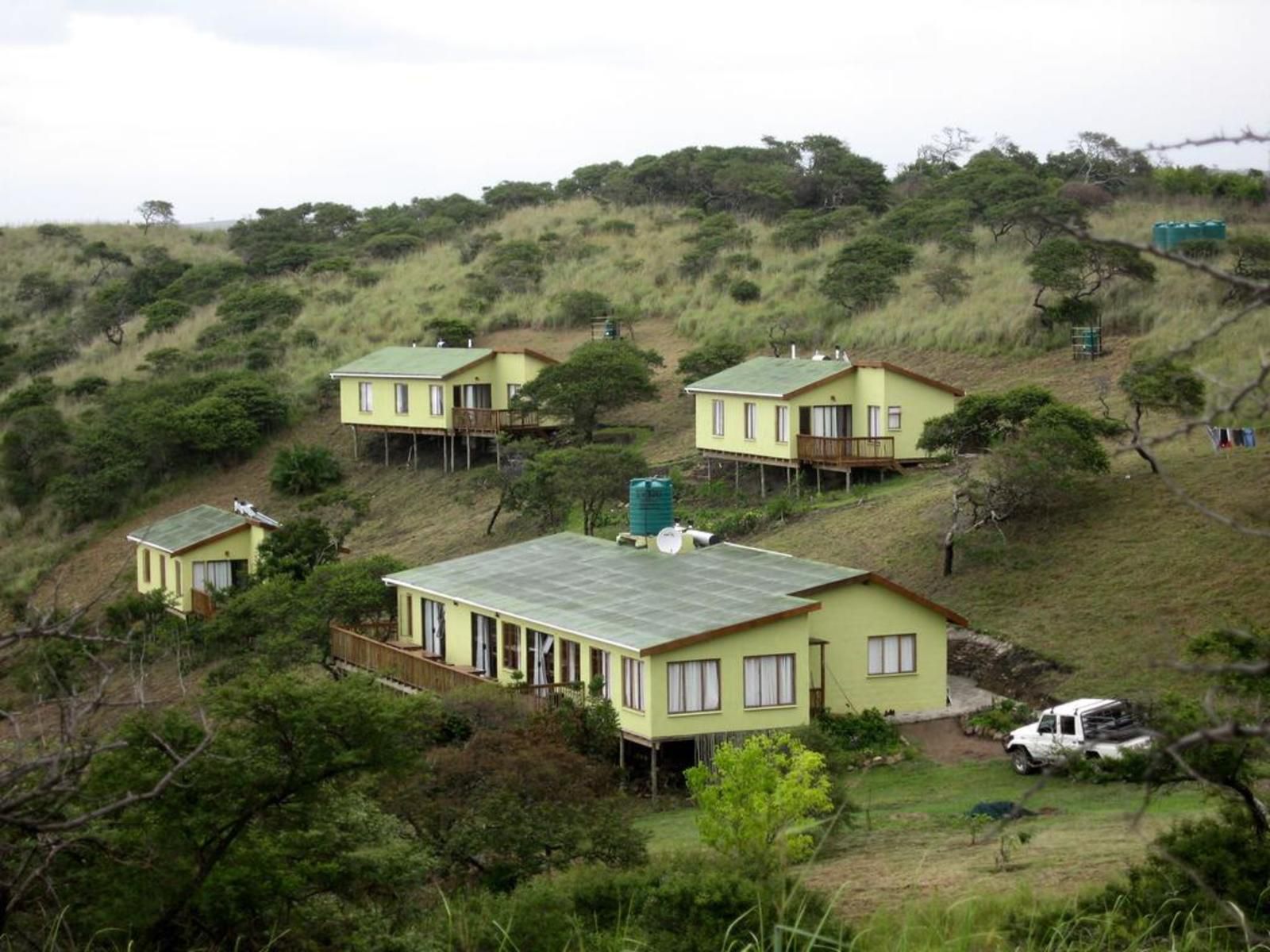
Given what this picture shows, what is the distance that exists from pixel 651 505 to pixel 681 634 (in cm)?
653

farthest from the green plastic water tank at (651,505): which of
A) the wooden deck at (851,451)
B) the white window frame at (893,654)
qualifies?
the wooden deck at (851,451)

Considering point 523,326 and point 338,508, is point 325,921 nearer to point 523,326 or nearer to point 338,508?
point 338,508

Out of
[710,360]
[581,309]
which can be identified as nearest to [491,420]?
[710,360]

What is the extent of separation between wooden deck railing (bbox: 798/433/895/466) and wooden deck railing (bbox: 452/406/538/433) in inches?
484

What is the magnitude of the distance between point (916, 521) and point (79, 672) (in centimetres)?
1818

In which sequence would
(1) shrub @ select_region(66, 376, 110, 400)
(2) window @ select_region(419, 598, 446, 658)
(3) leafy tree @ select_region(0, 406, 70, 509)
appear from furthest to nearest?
(1) shrub @ select_region(66, 376, 110, 400) → (3) leafy tree @ select_region(0, 406, 70, 509) → (2) window @ select_region(419, 598, 446, 658)

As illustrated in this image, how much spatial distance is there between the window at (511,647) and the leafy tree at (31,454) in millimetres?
33353

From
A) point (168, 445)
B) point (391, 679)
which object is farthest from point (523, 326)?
point (391, 679)

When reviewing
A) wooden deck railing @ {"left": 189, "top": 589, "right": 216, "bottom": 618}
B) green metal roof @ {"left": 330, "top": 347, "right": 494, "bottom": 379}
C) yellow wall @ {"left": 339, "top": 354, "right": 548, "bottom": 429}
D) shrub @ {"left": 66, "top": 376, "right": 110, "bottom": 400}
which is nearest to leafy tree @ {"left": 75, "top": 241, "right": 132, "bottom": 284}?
shrub @ {"left": 66, "top": 376, "right": 110, "bottom": 400}

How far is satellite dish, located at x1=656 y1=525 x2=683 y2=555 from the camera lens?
33.5 m

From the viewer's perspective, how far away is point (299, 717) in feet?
48.8

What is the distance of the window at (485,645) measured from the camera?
32750 millimetres

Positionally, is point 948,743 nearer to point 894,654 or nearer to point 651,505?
point 894,654

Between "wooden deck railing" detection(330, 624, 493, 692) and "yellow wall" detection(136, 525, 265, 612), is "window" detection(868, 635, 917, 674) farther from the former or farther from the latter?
"yellow wall" detection(136, 525, 265, 612)
